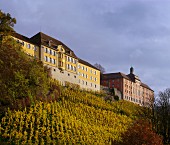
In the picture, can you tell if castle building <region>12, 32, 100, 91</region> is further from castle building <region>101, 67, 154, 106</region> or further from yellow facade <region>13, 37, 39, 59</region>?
castle building <region>101, 67, 154, 106</region>

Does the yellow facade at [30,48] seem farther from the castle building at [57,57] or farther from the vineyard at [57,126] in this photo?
the vineyard at [57,126]

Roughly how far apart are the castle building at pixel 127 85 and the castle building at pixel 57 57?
75.1ft

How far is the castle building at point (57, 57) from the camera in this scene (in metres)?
64.0

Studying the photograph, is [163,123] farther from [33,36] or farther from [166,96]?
[33,36]

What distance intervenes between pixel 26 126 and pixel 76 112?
16.2 m

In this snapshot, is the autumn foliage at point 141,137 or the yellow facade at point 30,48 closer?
the autumn foliage at point 141,137

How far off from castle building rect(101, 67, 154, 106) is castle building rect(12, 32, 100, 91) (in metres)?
22.9

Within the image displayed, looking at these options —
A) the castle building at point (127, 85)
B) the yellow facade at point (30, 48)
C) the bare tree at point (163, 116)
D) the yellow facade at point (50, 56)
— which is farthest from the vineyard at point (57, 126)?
the castle building at point (127, 85)

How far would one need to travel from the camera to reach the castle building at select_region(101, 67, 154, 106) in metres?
105

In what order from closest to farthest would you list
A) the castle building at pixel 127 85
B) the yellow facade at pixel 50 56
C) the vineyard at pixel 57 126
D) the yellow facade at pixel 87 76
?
the vineyard at pixel 57 126
the yellow facade at pixel 50 56
the yellow facade at pixel 87 76
the castle building at pixel 127 85

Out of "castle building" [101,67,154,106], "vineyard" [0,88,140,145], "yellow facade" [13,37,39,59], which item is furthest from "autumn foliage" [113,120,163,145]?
"castle building" [101,67,154,106]

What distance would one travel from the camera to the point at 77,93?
64.9 metres

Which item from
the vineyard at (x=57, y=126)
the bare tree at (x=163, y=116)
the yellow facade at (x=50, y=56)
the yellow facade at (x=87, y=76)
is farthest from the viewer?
the yellow facade at (x=87, y=76)

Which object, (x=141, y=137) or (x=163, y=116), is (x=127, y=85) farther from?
(x=141, y=137)
